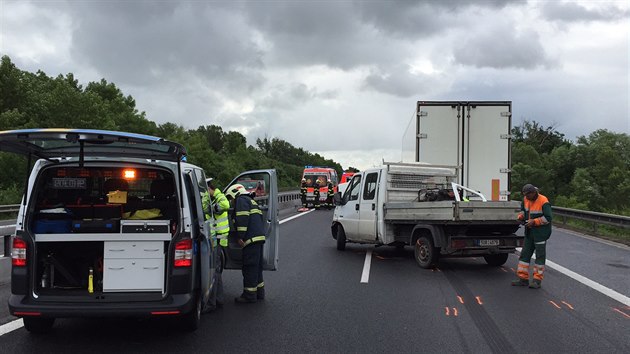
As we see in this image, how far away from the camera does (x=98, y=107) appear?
45.2 metres

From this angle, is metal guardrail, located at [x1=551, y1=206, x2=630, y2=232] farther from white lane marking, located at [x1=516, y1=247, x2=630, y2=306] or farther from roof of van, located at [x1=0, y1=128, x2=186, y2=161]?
roof of van, located at [x1=0, y1=128, x2=186, y2=161]

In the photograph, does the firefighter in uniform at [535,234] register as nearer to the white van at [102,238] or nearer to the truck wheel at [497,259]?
the truck wheel at [497,259]

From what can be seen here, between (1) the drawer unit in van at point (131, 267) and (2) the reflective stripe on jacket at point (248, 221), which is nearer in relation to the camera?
(1) the drawer unit in van at point (131, 267)

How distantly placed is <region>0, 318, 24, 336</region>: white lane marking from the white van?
1.22 feet

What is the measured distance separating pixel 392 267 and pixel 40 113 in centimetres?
3877

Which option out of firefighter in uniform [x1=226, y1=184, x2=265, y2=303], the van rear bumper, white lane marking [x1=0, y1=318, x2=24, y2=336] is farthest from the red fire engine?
the van rear bumper

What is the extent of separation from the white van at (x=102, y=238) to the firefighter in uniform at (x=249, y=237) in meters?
1.47

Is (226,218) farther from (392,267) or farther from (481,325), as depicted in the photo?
(392,267)

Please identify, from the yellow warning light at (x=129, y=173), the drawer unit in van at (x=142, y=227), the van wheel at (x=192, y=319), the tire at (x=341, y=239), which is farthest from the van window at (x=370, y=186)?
the drawer unit in van at (x=142, y=227)

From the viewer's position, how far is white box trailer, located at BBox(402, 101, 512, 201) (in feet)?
46.1

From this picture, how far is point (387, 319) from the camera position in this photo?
22.5ft

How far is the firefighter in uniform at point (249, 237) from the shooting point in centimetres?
774

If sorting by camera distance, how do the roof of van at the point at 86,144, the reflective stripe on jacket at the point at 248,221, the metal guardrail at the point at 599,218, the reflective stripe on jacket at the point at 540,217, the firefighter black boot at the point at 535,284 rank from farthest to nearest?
the metal guardrail at the point at 599,218
the reflective stripe on jacket at the point at 540,217
the firefighter black boot at the point at 535,284
the reflective stripe on jacket at the point at 248,221
the roof of van at the point at 86,144

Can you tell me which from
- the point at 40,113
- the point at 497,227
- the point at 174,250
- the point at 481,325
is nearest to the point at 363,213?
the point at 497,227
